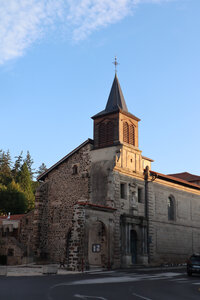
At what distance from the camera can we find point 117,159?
29344 millimetres

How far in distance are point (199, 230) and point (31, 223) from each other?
1810 cm

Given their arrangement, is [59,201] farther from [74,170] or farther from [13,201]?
[13,201]

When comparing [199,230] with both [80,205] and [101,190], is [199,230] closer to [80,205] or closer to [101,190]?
[101,190]

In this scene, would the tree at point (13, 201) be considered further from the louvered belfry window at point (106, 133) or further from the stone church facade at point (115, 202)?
the louvered belfry window at point (106, 133)

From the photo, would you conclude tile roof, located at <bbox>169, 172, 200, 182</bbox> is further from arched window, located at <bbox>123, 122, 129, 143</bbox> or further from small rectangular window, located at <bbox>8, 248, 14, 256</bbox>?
small rectangular window, located at <bbox>8, 248, 14, 256</bbox>

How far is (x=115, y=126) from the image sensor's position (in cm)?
3083

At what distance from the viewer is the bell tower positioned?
101 feet

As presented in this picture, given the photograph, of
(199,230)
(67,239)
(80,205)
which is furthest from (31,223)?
(199,230)

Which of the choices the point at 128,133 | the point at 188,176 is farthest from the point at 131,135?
the point at 188,176

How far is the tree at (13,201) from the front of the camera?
4981cm

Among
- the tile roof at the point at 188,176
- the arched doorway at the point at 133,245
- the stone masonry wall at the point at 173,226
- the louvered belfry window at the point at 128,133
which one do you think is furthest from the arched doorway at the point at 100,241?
the tile roof at the point at 188,176

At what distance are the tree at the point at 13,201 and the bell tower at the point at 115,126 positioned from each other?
76.3 ft

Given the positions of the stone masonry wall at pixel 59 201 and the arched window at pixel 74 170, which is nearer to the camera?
the stone masonry wall at pixel 59 201

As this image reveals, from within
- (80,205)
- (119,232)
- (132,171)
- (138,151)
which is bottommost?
Result: (119,232)
